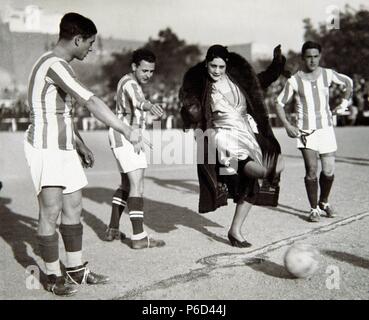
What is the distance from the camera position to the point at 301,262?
438cm

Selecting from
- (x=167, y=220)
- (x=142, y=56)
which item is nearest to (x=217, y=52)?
(x=142, y=56)

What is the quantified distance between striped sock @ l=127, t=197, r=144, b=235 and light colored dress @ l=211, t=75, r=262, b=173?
3.50ft

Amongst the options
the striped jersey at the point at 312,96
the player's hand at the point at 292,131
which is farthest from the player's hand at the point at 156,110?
the striped jersey at the point at 312,96

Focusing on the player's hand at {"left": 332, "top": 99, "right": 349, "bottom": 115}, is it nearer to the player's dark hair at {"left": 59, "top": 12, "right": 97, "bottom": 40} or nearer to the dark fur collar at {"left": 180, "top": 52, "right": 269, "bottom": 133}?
the dark fur collar at {"left": 180, "top": 52, "right": 269, "bottom": 133}

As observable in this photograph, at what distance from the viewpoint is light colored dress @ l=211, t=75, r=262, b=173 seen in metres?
5.70

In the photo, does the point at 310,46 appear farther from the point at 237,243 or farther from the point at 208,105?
the point at 237,243

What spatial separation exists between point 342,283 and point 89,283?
209 centimetres

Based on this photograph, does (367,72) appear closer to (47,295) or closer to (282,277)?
(282,277)

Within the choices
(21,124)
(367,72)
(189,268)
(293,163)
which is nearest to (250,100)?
(189,268)

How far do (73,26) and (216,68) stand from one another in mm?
1754

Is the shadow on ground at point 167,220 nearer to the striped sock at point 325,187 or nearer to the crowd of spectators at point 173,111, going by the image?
the striped sock at point 325,187

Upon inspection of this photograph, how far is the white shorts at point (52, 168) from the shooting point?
4.30 metres

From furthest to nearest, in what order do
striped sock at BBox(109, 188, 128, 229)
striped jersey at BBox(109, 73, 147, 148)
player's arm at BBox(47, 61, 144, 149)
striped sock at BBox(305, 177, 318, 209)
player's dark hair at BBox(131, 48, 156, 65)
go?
1. striped sock at BBox(305, 177, 318, 209)
2. striped sock at BBox(109, 188, 128, 229)
3. player's dark hair at BBox(131, 48, 156, 65)
4. striped jersey at BBox(109, 73, 147, 148)
5. player's arm at BBox(47, 61, 144, 149)

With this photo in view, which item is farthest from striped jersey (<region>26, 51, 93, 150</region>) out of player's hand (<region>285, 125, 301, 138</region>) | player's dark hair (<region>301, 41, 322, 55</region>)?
player's dark hair (<region>301, 41, 322, 55</region>)
